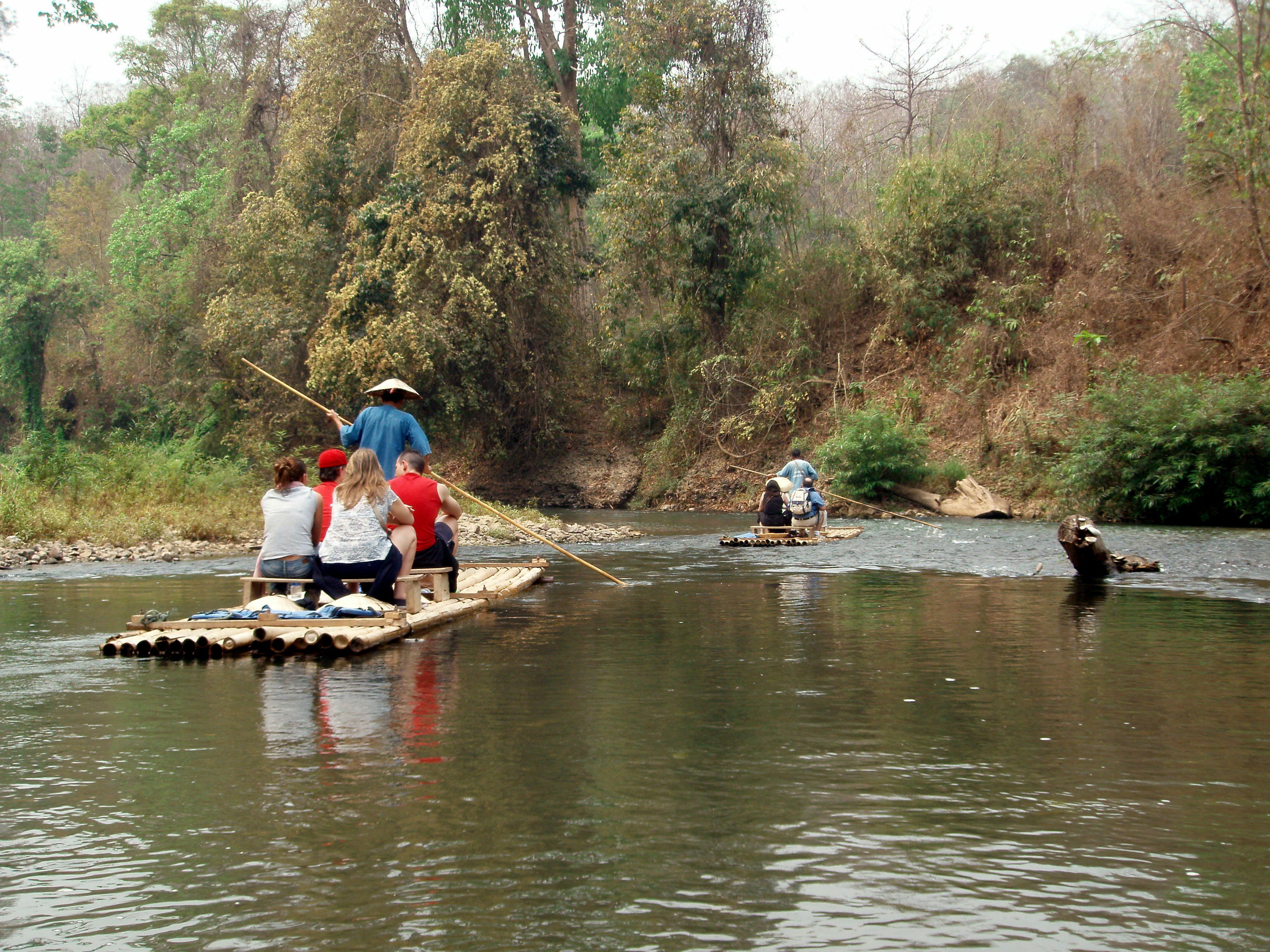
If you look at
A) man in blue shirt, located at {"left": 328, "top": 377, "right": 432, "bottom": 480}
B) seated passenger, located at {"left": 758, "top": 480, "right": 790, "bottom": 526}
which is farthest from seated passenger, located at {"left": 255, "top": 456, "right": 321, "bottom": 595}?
seated passenger, located at {"left": 758, "top": 480, "right": 790, "bottom": 526}

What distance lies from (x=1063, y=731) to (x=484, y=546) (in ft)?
49.4

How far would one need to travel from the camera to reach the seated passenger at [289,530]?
9.80 meters

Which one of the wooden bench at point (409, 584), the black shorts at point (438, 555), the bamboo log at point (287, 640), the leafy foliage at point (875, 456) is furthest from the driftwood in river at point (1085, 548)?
the leafy foliage at point (875, 456)

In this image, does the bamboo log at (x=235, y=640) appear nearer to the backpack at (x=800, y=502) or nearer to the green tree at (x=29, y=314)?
the backpack at (x=800, y=502)

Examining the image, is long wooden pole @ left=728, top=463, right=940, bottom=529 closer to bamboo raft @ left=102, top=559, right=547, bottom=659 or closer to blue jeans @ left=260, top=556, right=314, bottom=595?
blue jeans @ left=260, top=556, right=314, bottom=595

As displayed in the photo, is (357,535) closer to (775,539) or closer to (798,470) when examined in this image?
(775,539)

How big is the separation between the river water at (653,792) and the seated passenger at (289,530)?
3.69 ft

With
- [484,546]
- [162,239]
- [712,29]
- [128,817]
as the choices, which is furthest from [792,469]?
[162,239]

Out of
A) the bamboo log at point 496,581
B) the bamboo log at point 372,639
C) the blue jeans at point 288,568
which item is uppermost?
the blue jeans at point 288,568

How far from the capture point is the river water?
3.83 meters

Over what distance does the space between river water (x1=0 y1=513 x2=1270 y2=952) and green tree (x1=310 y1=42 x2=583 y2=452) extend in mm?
21728

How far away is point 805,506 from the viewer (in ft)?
68.2

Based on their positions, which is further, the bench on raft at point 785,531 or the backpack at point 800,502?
the backpack at point 800,502

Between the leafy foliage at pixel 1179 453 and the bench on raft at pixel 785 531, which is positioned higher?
the leafy foliage at pixel 1179 453
